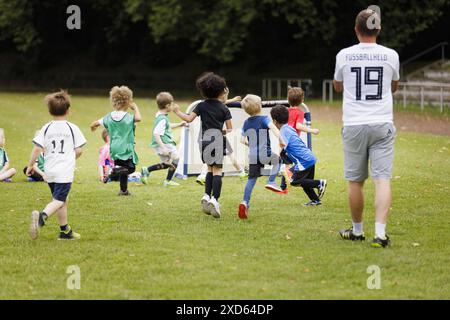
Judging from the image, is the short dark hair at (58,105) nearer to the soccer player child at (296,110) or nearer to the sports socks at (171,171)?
the soccer player child at (296,110)

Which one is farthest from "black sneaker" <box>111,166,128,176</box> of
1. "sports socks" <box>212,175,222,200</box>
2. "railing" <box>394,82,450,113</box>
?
"railing" <box>394,82,450,113</box>

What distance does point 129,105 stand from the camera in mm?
12070

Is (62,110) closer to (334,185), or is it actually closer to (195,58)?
(334,185)

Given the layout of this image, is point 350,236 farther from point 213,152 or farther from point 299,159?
point 299,159

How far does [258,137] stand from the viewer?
10.4 meters

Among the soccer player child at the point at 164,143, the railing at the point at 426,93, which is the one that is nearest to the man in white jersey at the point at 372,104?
the soccer player child at the point at 164,143

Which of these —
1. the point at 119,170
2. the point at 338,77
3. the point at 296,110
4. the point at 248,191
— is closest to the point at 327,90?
the point at 296,110

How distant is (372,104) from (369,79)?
0.24 meters

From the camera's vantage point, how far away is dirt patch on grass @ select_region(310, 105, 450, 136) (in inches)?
919

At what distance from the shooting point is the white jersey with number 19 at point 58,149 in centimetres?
866

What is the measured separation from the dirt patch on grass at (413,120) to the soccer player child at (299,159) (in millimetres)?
11716

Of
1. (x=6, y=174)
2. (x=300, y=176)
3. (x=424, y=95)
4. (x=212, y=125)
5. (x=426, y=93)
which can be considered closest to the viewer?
(x=212, y=125)

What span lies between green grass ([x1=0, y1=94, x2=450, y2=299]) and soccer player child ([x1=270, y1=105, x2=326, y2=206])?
0.85 ft

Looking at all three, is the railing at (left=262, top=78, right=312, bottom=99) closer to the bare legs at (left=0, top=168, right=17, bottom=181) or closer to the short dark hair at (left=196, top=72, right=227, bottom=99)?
the bare legs at (left=0, top=168, right=17, bottom=181)
